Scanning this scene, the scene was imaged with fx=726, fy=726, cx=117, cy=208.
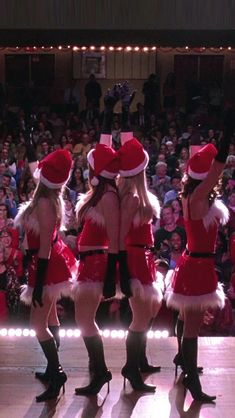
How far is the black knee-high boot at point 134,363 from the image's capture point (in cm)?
493

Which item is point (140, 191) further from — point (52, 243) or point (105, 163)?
point (52, 243)

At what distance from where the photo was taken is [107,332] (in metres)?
6.20

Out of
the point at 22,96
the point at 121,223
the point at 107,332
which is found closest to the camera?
the point at 121,223

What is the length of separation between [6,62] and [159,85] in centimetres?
421

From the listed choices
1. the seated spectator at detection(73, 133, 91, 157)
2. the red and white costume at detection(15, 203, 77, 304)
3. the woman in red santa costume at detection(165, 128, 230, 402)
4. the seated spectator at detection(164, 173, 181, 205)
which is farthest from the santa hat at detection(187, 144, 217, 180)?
the seated spectator at detection(73, 133, 91, 157)

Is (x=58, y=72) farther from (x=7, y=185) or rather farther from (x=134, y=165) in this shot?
Answer: (x=134, y=165)

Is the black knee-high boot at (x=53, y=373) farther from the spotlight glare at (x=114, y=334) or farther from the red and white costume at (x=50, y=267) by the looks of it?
the spotlight glare at (x=114, y=334)

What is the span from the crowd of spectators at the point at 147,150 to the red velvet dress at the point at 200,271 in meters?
0.79

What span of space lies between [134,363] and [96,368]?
263 mm

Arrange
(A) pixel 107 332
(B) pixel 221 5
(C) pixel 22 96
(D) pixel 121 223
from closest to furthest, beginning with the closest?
1. (D) pixel 121 223
2. (A) pixel 107 332
3. (B) pixel 221 5
4. (C) pixel 22 96

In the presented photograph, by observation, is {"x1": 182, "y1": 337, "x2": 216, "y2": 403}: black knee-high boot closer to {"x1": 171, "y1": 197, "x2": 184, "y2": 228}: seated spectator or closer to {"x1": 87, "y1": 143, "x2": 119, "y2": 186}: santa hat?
{"x1": 87, "y1": 143, "x2": 119, "y2": 186}: santa hat

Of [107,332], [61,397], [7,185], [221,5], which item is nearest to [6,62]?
[221,5]

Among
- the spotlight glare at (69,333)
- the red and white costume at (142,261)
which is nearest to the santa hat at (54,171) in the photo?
the red and white costume at (142,261)

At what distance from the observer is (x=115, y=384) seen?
5152 millimetres
